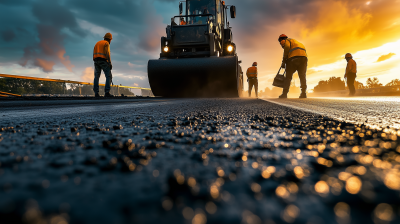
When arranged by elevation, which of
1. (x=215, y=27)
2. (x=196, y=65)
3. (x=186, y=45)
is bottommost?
(x=196, y=65)

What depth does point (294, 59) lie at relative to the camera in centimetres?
712

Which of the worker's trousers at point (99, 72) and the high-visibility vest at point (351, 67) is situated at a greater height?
the high-visibility vest at point (351, 67)

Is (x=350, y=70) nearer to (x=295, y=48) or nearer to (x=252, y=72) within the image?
(x=252, y=72)

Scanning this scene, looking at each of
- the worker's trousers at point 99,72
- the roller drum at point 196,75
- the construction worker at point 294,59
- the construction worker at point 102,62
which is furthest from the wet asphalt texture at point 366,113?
the worker's trousers at point 99,72

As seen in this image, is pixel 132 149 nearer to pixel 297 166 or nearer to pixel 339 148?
pixel 297 166

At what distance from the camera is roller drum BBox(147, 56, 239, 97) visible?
23.9 ft

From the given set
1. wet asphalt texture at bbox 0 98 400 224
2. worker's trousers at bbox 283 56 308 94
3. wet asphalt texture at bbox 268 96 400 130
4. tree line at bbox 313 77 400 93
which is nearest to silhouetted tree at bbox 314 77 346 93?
tree line at bbox 313 77 400 93

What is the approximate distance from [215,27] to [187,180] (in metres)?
9.33

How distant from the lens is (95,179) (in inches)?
10.6

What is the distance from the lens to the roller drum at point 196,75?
7277mm

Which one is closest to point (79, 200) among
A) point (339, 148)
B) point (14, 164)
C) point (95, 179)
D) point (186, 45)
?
point (95, 179)

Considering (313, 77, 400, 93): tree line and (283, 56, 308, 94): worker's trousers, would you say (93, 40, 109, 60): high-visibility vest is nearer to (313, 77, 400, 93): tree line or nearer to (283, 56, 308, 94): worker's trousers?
(283, 56, 308, 94): worker's trousers

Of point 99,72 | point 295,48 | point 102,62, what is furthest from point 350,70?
point 99,72

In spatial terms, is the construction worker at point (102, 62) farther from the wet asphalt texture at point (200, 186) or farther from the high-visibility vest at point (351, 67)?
the high-visibility vest at point (351, 67)
